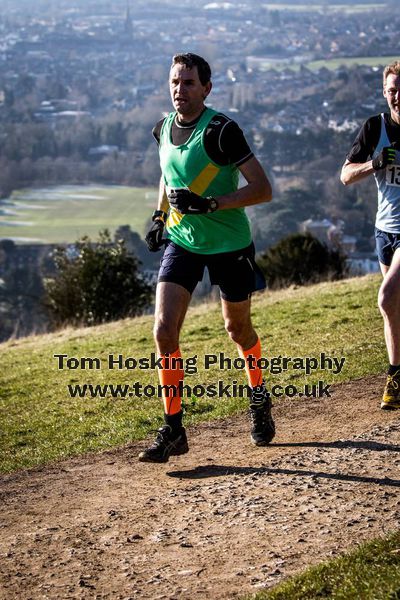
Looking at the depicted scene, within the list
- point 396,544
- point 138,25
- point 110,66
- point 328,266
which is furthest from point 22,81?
point 396,544

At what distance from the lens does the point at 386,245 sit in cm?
673

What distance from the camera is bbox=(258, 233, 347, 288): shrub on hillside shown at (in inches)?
794

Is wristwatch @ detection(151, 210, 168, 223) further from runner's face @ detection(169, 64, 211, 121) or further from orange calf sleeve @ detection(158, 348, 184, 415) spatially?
orange calf sleeve @ detection(158, 348, 184, 415)

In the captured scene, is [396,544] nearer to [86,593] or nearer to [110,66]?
[86,593]

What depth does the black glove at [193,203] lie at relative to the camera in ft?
19.4

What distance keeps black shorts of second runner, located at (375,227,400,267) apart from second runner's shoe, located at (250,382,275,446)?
1124 mm

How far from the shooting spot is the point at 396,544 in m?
4.63

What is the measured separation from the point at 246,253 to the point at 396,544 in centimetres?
218

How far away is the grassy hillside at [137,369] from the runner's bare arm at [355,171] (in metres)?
2.08

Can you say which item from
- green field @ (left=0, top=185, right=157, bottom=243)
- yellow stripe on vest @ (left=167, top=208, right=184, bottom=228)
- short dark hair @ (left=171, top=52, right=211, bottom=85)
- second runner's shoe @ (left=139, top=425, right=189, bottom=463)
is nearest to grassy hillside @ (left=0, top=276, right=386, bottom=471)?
second runner's shoe @ (left=139, top=425, right=189, bottom=463)

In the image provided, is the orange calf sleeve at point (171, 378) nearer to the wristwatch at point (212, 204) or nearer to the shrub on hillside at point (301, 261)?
the wristwatch at point (212, 204)

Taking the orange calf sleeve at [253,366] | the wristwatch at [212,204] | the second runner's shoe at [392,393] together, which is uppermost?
the wristwatch at [212,204]

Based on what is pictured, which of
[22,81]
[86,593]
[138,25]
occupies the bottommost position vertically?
[86,593]

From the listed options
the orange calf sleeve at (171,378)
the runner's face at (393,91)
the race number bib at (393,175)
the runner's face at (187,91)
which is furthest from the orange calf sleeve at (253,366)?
the runner's face at (393,91)
